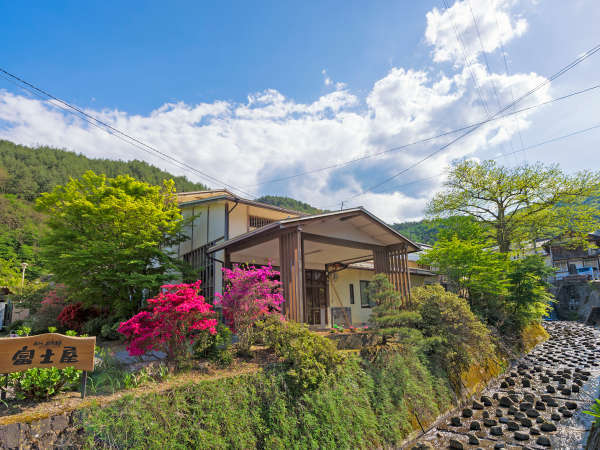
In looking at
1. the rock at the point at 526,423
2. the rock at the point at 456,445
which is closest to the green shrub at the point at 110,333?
the rock at the point at 456,445

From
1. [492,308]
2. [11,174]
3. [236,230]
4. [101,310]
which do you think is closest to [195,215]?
[236,230]

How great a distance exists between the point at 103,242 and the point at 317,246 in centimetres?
697

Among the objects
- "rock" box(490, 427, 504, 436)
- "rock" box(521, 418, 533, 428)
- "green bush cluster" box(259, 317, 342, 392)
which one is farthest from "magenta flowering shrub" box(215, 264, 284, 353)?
"rock" box(521, 418, 533, 428)

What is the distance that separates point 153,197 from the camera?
11.7 m

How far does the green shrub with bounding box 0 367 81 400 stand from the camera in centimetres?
442

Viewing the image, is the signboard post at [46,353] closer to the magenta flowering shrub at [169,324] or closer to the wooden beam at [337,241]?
the magenta flowering shrub at [169,324]

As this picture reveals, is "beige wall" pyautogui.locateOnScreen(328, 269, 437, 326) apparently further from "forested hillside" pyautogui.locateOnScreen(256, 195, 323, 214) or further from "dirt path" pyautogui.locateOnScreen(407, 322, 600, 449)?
"forested hillside" pyautogui.locateOnScreen(256, 195, 323, 214)

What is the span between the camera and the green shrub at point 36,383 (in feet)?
14.5

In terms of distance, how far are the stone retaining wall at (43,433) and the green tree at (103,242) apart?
6080mm

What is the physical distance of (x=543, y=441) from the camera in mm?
6527

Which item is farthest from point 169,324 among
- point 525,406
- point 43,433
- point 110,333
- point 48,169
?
point 48,169

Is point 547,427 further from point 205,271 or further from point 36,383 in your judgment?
point 205,271

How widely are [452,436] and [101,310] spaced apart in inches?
448

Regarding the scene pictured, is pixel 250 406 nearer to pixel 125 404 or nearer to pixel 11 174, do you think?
pixel 125 404
